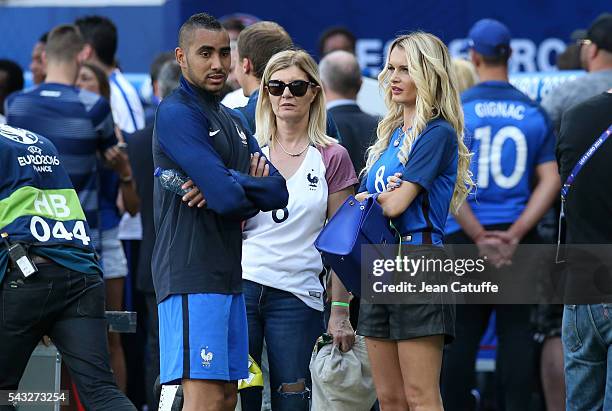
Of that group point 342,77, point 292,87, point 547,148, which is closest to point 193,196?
point 292,87

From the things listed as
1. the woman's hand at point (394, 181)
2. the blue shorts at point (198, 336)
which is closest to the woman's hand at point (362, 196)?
the woman's hand at point (394, 181)

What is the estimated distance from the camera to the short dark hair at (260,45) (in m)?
6.30

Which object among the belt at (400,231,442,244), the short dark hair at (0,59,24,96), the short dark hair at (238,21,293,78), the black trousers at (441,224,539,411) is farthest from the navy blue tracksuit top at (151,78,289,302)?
the short dark hair at (0,59,24,96)

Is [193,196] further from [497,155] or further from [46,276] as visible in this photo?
[497,155]

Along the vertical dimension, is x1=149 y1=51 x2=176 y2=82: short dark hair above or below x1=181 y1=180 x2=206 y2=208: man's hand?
above

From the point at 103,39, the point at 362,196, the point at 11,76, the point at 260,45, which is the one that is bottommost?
the point at 362,196

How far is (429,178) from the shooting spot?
5.11 meters

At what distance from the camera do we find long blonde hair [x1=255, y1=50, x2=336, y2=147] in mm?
5824

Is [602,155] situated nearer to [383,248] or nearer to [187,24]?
[383,248]

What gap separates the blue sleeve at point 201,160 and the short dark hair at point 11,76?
421cm

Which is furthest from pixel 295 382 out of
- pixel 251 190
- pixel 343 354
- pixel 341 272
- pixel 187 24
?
pixel 187 24

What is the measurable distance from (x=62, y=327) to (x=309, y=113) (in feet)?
4.97

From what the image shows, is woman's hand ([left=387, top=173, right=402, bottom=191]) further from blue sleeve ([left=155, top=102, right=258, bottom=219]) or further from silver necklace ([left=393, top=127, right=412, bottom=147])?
blue sleeve ([left=155, top=102, right=258, bottom=219])

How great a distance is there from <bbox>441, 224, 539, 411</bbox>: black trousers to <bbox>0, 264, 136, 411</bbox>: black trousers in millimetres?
2087
